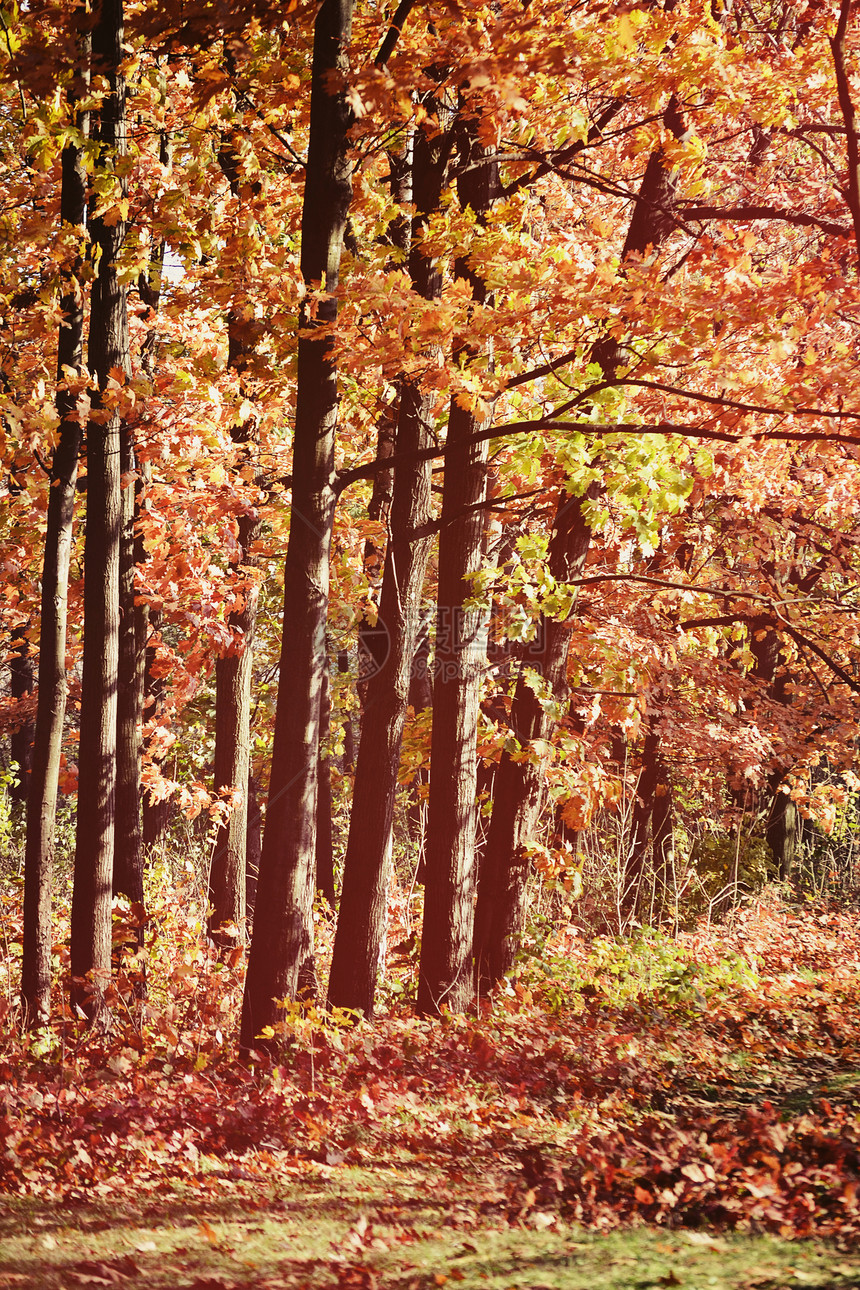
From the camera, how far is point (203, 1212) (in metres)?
5.45

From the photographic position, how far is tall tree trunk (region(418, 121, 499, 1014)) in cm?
892

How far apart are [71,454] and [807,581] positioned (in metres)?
11.9

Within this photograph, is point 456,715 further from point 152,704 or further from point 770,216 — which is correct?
point 152,704

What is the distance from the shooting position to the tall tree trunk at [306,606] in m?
7.18

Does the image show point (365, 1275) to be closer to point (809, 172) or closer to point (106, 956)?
point (106, 956)

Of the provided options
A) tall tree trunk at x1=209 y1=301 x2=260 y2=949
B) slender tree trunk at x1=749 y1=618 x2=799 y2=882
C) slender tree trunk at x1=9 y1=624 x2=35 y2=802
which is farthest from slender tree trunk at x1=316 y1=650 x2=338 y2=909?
slender tree trunk at x1=749 y1=618 x2=799 y2=882

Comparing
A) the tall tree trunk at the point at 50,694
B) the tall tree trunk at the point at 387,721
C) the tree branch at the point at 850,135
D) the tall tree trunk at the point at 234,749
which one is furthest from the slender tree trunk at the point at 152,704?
the tree branch at the point at 850,135

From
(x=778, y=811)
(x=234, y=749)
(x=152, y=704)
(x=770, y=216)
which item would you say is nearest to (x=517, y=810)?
(x=234, y=749)

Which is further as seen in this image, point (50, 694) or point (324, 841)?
point (324, 841)

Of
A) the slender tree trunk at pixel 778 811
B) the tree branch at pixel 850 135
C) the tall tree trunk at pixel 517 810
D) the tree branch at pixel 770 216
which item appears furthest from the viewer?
the slender tree trunk at pixel 778 811

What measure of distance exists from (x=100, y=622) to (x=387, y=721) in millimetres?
2525

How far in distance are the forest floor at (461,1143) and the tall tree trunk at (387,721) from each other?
0.58m

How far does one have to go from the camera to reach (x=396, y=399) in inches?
423

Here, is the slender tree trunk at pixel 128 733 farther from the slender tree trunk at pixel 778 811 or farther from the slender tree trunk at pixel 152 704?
the slender tree trunk at pixel 778 811
